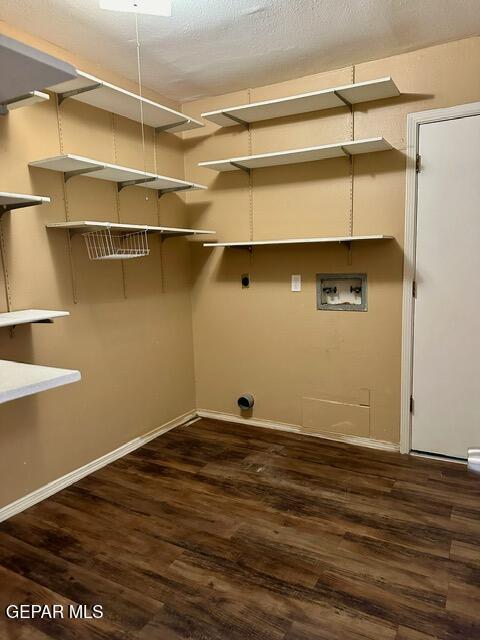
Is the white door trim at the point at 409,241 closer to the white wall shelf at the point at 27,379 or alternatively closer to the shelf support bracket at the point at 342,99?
the shelf support bracket at the point at 342,99

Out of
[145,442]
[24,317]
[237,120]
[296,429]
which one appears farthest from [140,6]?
[296,429]

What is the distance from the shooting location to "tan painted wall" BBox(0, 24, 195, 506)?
8.33ft

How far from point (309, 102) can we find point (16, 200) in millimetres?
1961

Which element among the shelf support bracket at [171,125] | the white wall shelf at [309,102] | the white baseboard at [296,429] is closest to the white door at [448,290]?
the white baseboard at [296,429]

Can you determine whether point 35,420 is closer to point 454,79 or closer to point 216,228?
point 216,228

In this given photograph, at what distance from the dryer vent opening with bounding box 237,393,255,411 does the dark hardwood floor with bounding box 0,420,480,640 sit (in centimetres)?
62

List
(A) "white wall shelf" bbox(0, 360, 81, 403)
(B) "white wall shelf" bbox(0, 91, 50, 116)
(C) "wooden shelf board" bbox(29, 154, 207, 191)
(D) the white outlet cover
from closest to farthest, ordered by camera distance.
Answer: (A) "white wall shelf" bbox(0, 360, 81, 403), (B) "white wall shelf" bbox(0, 91, 50, 116), (C) "wooden shelf board" bbox(29, 154, 207, 191), (D) the white outlet cover

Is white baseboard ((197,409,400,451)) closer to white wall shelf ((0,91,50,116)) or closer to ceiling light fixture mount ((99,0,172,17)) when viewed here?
white wall shelf ((0,91,50,116))

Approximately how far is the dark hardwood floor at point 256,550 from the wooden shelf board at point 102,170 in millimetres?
1928

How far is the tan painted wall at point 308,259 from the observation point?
118 inches

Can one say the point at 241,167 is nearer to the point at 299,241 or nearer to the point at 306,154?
the point at 306,154

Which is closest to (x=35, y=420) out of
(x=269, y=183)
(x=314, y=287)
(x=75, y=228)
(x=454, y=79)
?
(x=75, y=228)

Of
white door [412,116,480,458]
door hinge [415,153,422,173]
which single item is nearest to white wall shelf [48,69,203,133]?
door hinge [415,153,422,173]

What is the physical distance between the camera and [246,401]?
375 cm
